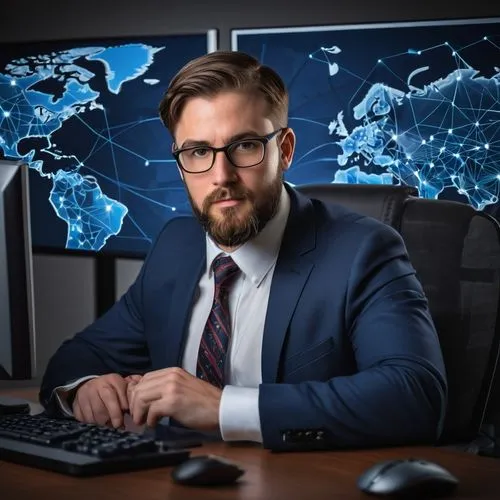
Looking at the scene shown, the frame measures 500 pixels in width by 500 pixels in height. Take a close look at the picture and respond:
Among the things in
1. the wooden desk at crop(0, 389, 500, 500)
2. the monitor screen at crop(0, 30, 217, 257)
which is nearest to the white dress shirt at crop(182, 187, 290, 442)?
the wooden desk at crop(0, 389, 500, 500)

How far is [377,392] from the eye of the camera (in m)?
1.43

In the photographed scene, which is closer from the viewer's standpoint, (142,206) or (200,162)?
(200,162)

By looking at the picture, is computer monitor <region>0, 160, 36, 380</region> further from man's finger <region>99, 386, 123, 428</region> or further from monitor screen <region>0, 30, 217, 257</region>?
monitor screen <region>0, 30, 217, 257</region>

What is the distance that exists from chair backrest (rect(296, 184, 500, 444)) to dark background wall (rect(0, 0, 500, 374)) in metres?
0.95

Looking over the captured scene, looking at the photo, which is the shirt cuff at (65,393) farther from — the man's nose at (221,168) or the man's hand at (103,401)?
the man's nose at (221,168)

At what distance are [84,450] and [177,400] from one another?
0.84 feet

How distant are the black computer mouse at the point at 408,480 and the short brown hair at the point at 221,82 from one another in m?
0.93

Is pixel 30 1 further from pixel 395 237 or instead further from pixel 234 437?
pixel 234 437

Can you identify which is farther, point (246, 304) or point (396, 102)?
point (396, 102)

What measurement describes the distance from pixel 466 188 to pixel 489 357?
0.91 metres

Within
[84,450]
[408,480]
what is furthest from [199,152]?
[408,480]

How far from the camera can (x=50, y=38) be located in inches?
123

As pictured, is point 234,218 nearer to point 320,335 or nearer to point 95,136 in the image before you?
point 320,335

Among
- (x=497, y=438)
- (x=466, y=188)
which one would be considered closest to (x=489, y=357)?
(x=497, y=438)
